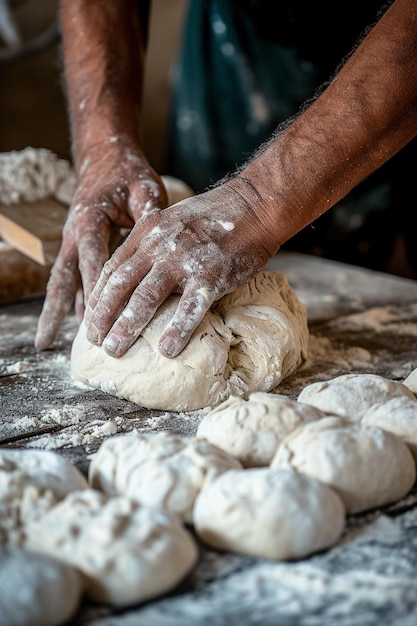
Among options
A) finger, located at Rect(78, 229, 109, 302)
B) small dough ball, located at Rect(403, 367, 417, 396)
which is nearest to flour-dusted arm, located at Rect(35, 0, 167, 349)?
finger, located at Rect(78, 229, 109, 302)

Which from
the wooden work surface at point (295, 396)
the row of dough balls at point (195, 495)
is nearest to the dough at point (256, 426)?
the row of dough balls at point (195, 495)

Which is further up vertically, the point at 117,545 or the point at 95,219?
the point at 117,545

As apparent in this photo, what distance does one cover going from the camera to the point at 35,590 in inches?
40.2

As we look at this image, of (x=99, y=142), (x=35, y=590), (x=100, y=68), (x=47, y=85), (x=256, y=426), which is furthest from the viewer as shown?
(x=47, y=85)

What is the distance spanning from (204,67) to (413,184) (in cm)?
122

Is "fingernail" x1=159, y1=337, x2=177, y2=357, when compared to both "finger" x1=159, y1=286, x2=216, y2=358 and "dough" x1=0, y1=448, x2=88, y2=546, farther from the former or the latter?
"dough" x1=0, y1=448, x2=88, y2=546

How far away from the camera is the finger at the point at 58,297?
2133 mm

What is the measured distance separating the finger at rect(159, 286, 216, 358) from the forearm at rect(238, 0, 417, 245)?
0.23 metres

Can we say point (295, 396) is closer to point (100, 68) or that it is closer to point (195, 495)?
point (195, 495)

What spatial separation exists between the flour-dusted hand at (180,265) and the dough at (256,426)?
1.04ft

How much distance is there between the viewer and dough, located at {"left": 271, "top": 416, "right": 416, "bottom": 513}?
1306 mm

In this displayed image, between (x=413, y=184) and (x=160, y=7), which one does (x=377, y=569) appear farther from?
(x=160, y=7)

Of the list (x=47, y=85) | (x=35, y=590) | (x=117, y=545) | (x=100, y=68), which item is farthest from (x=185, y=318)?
(x=47, y=85)

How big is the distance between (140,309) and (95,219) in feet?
1.63
